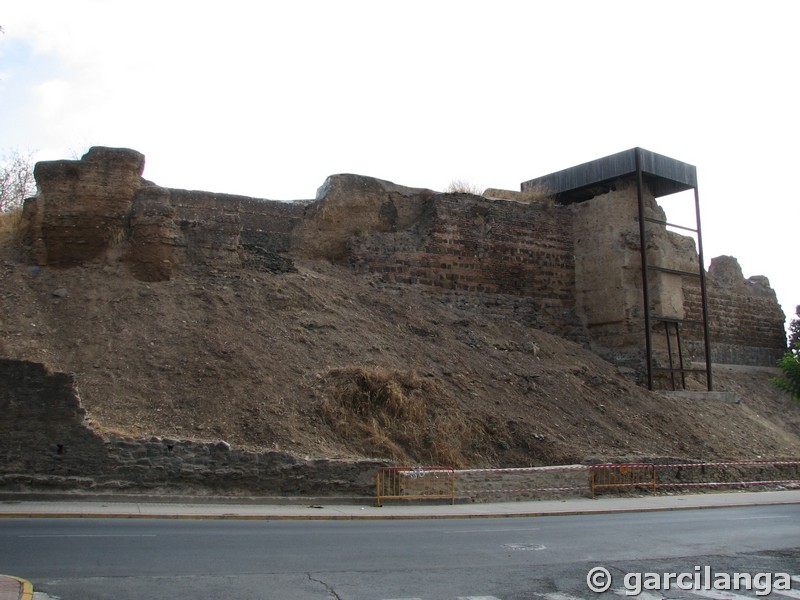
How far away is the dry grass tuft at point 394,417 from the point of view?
14406 millimetres

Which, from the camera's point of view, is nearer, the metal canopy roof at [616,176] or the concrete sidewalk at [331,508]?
the concrete sidewalk at [331,508]

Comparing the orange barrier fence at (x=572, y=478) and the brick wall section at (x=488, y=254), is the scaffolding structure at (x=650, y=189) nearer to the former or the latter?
the brick wall section at (x=488, y=254)

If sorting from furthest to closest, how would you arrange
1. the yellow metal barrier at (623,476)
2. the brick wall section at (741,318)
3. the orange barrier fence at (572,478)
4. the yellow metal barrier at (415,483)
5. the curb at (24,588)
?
1. the brick wall section at (741,318)
2. the yellow metal barrier at (623,476)
3. the orange barrier fence at (572,478)
4. the yellow metal barrier at (415,483)
5. the curb at (24,588)

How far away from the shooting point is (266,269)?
18641 mm

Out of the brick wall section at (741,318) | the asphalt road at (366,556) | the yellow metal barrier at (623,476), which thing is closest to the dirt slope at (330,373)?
the yellow metal barrier at (623,476)

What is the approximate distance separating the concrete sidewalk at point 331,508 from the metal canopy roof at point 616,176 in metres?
11.0

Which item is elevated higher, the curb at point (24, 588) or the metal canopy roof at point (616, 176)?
the metal canopy roof at point (616, 176)

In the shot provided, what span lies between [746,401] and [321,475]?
16185mm

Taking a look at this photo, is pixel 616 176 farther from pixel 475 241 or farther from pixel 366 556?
pixel 366 556

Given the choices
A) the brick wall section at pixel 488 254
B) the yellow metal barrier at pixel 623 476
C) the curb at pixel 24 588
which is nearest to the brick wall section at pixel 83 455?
the curb at pixel 24 588

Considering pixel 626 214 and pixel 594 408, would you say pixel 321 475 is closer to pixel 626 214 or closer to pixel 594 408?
pixel 594 408

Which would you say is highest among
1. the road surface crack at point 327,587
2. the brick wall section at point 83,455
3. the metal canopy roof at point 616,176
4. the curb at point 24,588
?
the metal canopy roof at point 616,176

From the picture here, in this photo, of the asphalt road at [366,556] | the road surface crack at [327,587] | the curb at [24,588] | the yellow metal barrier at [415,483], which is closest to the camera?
the curb at [24,588]

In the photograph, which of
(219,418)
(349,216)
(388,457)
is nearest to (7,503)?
(219,418)
